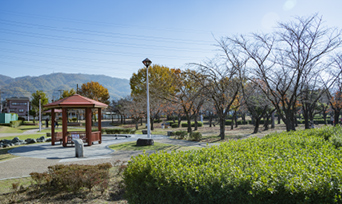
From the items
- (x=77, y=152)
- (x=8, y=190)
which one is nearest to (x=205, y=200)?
(x=8, y=190)

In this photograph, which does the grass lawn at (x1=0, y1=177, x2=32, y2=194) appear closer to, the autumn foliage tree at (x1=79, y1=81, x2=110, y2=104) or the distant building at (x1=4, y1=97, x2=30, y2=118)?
the autumn foliage tree at (x1=79, y1=81, x2=110, y2=104)

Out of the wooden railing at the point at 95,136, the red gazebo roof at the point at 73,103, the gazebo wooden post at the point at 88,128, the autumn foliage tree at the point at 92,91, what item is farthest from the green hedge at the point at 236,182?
the autumn foliage tree at the point at 92,91

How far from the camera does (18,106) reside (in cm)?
6906

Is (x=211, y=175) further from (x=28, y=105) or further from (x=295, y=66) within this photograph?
(x=28, y=105)

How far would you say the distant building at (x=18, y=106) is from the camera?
68.1 metres

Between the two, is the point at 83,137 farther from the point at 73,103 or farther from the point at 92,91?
the point at 92,91

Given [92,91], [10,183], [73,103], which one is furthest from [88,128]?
[92,91]

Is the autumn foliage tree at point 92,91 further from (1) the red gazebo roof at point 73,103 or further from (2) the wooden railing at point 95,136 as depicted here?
(1) the red gazebo roof at point 73,103

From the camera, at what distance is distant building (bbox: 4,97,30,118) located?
6812 centimetres

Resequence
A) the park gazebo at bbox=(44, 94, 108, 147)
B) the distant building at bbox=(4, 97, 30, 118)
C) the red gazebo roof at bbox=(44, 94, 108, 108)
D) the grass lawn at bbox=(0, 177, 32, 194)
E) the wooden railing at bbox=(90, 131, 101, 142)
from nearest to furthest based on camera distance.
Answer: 1. the grass lawn at bbox=(0, 177, 32, 194)
2. the red gazebo roof at bbox=(44, 94, 108, 108)
3. the park gazebo at bbox=(44, 94, 108, 147)
4. the wooden railing at bbox=(90, 131, 101, 142)
5. the distant building at bbox=(4, 97, 30, 118)

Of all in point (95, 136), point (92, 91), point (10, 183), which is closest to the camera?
point (10, 183)

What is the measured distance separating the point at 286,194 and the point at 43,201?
559 centimetres

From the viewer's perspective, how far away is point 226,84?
18.7 metres

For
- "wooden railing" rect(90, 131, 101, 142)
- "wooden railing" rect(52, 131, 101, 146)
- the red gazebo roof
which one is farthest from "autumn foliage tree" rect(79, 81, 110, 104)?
the red gazebo roof
